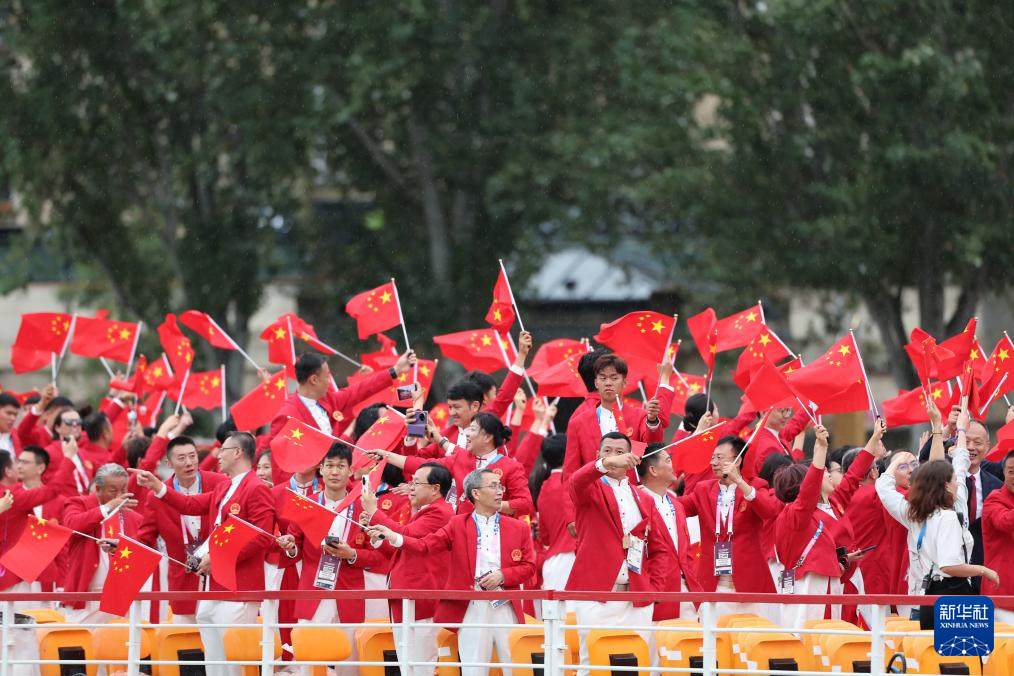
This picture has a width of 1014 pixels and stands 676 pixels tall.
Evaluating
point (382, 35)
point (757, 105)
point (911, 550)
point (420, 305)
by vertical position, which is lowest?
point (911, 550)

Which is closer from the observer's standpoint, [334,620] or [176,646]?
[334,620]

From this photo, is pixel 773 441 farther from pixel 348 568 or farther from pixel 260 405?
pixel 260 405

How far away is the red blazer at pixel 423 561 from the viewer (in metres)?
10.5

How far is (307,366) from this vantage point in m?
11.9

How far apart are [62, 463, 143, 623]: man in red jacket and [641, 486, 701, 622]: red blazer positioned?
10.8ft

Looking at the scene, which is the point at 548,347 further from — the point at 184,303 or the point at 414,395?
the point at 184,303

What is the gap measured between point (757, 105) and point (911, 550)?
13435 mm

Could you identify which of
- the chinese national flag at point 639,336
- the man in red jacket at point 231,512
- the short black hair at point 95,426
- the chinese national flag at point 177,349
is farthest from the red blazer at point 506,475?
the chinese national flag at point 177,349

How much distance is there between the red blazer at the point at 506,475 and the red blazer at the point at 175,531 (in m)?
1.27

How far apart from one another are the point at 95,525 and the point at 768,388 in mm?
4463

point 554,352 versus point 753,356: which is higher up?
point 554,352

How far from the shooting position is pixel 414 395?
1176 cm

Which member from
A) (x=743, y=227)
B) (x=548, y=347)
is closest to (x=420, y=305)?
(x=743, y=227)

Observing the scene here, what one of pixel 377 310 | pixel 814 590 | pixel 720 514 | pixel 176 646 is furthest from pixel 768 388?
pixel 176 646
